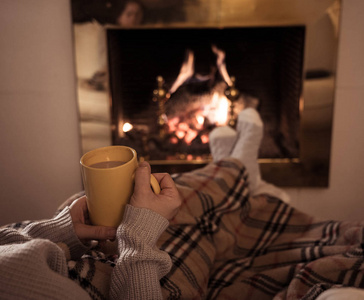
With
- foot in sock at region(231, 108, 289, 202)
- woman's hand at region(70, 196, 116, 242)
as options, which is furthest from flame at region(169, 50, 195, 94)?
woman's hand at region(70, 196, 116, 242)

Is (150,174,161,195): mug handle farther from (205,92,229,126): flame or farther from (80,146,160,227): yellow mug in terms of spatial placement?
(205,92,229,126): flame

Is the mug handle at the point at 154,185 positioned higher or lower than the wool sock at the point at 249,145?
higher

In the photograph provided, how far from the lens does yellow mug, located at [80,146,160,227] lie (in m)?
0.47

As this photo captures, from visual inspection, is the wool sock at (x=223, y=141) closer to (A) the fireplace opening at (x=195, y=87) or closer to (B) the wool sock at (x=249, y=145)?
(B) the wool sock at (x=249, y=145)

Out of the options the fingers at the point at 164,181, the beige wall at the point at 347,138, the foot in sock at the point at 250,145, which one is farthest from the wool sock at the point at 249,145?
the fingers at the point at 164,181

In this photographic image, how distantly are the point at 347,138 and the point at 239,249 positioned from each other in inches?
31.6

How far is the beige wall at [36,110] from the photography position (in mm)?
1311

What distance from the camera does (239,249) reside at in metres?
0.89

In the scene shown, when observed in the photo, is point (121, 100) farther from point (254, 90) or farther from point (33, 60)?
point (254, 90)

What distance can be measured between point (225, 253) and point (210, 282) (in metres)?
0.10

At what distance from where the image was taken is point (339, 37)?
4.34 ft

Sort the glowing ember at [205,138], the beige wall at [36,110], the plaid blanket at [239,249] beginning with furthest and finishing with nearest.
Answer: the glowing ember at [205,138], the beige wall at [36,110], the plaid blanket at [239,249]

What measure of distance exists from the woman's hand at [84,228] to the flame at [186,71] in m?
0.96

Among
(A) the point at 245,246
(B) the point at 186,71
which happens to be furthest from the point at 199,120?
(A) the point at 245,246
